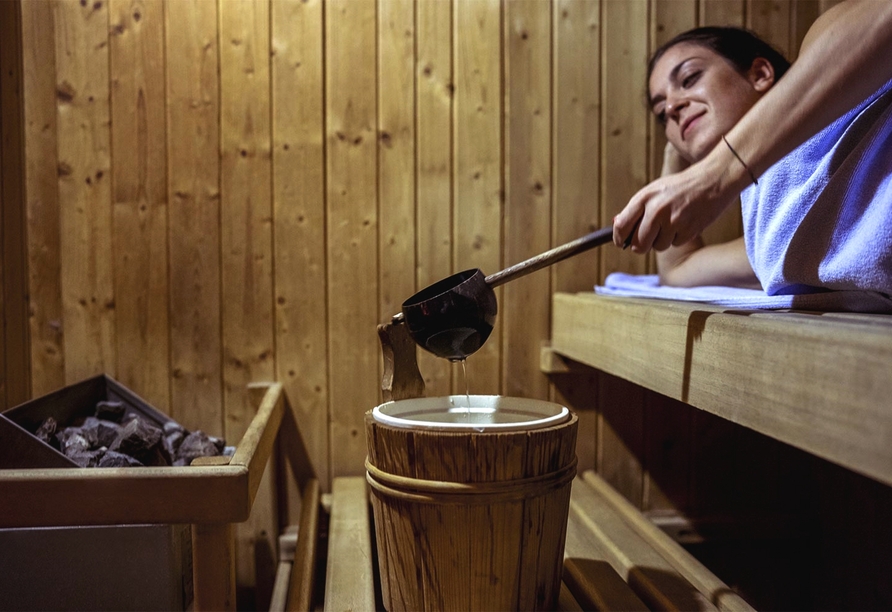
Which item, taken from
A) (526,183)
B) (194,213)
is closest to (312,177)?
(194,213)

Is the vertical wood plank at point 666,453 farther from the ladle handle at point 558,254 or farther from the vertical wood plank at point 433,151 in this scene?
the ladle handle at point 558,254

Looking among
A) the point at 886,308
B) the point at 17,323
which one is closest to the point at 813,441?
the point at 886,308

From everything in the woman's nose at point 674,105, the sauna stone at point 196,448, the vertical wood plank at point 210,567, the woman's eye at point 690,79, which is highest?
the woman's eye at point 690,79

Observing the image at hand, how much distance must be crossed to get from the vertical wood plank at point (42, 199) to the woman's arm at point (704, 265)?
62.9 inches

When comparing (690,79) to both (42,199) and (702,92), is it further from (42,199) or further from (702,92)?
(42,199)

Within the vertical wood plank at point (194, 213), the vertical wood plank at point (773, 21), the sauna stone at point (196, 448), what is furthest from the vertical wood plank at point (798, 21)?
the sauna stone at point (196, 448)

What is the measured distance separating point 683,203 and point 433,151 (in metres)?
1.02

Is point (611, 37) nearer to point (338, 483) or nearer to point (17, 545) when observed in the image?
point (338, 483)

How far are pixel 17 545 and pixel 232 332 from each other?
0.81 m

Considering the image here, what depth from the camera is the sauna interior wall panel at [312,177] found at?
1.98m

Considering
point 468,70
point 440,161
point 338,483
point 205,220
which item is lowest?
point 338,483

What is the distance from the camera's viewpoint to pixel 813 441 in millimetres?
903

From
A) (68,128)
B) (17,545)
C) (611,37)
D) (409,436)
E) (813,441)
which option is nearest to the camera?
(813,441)

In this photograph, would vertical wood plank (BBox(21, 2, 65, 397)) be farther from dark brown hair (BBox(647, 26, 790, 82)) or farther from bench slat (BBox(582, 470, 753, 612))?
dark brown hair (BBox(647, 26, 790, 82))
